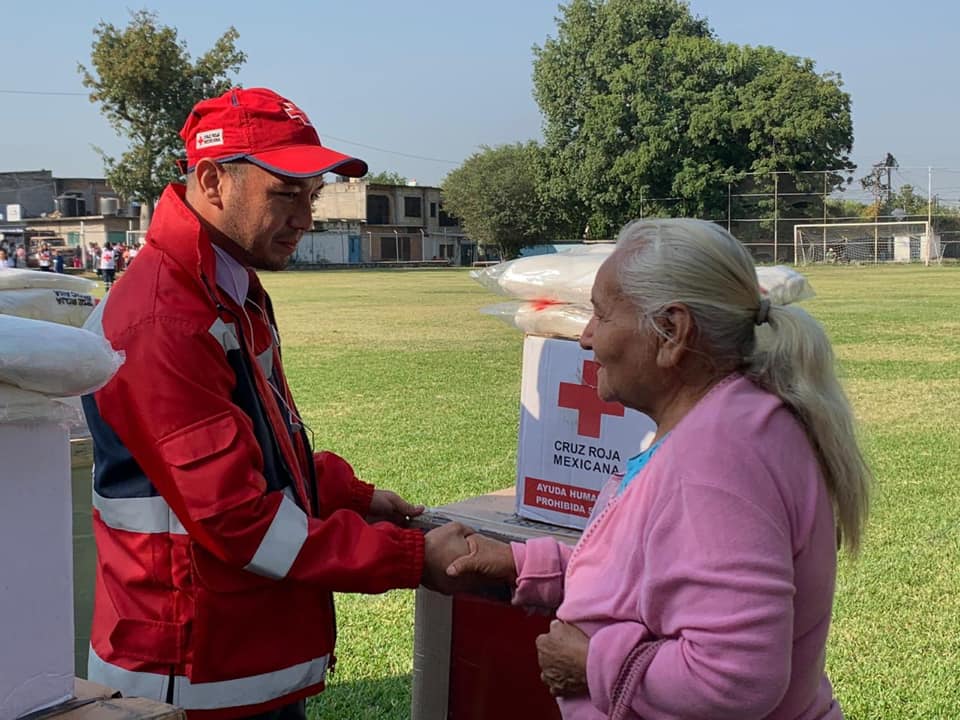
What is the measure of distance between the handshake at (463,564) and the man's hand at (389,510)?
0.40 meters

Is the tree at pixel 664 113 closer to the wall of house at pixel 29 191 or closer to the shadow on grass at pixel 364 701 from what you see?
the wall of house at pixel 29 191

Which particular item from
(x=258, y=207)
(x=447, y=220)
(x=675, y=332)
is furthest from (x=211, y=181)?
(x=447, y=220)

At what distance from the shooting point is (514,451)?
306 inches

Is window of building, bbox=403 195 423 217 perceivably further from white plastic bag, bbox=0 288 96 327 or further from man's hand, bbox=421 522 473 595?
man's hand, bbox=421 522 473 595

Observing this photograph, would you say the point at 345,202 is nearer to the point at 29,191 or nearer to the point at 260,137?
the point at 29,191

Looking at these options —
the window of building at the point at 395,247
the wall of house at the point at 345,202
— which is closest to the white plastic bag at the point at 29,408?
the wall of house at the point at 345,202

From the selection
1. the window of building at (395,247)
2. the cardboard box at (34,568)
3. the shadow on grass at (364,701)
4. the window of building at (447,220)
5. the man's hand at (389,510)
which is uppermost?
the window of building at (447,220)

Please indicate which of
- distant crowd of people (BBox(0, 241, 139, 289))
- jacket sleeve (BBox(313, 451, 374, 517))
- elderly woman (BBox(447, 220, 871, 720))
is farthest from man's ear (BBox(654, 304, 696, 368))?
distant crowd of people (BBox(0, 241, 139, 289))

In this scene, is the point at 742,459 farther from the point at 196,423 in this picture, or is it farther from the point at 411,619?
the point at 411,619

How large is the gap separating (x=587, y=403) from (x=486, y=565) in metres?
0.54

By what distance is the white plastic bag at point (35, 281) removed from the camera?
2891mm

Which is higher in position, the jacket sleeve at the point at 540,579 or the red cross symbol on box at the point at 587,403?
the red cross symbol on box at the point at 587,403

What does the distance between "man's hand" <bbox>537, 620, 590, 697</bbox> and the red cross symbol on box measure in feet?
2.65

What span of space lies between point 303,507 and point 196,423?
31 cm
